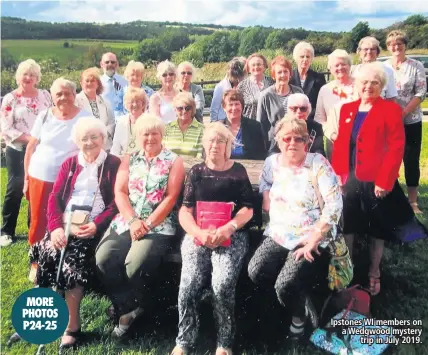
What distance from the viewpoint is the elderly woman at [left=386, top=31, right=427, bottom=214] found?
380 centimetres

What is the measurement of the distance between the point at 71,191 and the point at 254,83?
2.05 m

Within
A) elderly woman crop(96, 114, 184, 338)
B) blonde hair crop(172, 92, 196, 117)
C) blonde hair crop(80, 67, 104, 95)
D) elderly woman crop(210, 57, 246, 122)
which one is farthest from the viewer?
elderly woman crop(210, 57, 246, 122)

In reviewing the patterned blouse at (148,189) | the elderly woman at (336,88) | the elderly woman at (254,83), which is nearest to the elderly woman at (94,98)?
the patterned blouse at (148,189)

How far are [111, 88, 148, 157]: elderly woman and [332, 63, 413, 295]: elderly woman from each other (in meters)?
1.54

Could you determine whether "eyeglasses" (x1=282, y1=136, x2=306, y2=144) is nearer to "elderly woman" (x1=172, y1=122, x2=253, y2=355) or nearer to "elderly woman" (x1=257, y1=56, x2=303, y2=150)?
"elderly woman" (x1=172, y1=122, x2=253, y2=355)

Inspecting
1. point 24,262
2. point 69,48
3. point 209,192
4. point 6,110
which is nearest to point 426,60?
point 209,192

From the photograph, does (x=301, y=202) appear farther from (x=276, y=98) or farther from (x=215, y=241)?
(x=276, y=98)

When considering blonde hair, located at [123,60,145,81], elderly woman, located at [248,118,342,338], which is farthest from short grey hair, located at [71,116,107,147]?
elderly woman, located at [248,118,342,338]

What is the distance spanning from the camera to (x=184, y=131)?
3551 mm

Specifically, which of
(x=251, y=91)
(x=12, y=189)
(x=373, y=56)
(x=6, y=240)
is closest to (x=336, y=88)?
(x=373, y=56)

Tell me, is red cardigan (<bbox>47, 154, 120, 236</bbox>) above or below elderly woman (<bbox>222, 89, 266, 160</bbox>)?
below

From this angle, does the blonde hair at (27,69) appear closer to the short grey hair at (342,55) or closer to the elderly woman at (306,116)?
the elderly woman at (306,116)

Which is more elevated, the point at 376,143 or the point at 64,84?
the point at 64,84

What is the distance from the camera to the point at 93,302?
136 inches
